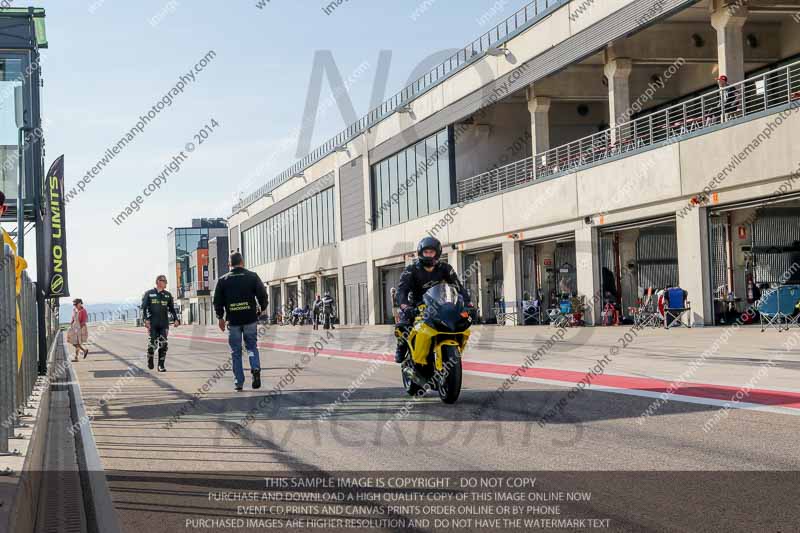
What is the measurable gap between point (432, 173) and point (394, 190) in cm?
517

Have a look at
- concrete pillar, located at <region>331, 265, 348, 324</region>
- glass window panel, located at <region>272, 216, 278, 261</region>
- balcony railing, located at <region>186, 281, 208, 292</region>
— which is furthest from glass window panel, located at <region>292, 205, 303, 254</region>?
balcony railing, located at <region>186, 281, 208, 292</region>

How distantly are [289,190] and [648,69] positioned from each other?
4037cm

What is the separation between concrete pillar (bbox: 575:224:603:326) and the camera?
29766 millimetres

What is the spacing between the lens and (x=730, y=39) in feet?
83.3

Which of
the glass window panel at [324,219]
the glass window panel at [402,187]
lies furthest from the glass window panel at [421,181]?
the glass window panel at [324,219]

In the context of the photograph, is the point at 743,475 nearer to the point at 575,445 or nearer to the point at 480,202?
the point at 575,445

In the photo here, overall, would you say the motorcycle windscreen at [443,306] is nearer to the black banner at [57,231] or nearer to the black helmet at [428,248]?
the black helmet at [428,248]

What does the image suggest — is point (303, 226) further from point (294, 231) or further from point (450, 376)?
point (450, 376)

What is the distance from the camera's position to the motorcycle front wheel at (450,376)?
9.05 metres

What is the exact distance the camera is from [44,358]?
15.9m

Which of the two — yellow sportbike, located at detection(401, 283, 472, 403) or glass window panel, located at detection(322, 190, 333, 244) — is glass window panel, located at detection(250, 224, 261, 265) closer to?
glass window panel, located at detection(322, 190, 333, 244)

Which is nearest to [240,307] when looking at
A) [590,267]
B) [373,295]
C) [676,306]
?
[676,306]

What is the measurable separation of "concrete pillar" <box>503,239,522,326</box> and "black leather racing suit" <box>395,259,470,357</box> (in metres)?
25.7

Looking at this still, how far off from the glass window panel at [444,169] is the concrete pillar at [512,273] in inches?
225
